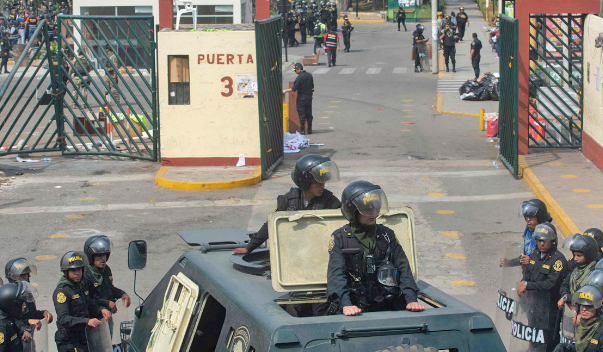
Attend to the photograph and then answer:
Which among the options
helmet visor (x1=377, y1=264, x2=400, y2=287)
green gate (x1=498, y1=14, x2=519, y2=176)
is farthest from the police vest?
helmet visor (x1=377, y1=264, x2=400, y2=287)

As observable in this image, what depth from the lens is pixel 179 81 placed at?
14641 mm

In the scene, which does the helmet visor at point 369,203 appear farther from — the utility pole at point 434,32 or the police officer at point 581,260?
the utility pole at point 434,32

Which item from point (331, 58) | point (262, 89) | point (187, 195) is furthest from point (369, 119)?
point (331, 58)

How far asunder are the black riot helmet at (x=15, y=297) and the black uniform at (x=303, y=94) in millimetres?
13427

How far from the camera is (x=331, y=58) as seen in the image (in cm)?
3547

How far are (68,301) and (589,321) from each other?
11.8 feet

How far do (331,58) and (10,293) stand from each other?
3088 cm

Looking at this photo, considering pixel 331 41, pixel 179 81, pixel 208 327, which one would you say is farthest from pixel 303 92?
pixel 331 41

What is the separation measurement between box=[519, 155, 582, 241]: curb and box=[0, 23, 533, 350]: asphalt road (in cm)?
19

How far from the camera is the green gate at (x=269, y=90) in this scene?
1388 cm

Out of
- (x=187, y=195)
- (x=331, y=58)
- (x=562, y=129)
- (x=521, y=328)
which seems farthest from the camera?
(x=331, y=58)

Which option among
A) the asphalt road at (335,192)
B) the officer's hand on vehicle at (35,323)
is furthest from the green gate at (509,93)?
the officer's hand on vehicle at (35,323)

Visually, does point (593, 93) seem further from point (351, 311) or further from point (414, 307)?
point (351, 311)

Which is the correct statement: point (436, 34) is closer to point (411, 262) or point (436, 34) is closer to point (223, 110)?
point (223, 110)
